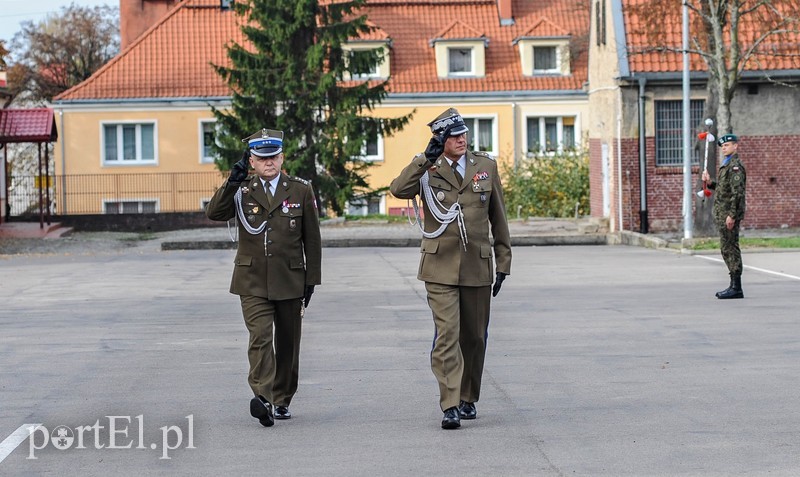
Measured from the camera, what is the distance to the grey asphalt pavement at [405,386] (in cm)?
738

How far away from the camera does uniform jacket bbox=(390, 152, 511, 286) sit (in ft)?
27.9

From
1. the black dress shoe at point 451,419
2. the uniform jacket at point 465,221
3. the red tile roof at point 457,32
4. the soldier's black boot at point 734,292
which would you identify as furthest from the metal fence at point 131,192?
the black dress shoe at point 451,419

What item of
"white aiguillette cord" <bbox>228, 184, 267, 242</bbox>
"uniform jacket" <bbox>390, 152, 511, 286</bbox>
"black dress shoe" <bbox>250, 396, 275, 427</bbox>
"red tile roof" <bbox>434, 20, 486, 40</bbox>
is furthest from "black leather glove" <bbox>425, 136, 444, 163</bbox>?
"red tile roof" <bbox>434, 20, 486, 40</bbox>

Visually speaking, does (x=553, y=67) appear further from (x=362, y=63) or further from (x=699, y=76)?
(x=699, y=76)

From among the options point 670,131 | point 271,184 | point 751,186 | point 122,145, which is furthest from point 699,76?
point 271,184

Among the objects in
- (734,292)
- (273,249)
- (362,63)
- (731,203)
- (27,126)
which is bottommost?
(734,292)

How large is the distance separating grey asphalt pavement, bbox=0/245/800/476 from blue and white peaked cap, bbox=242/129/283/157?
1.76 meters

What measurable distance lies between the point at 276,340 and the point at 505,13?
1930 inches

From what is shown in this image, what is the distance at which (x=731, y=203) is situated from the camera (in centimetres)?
1616

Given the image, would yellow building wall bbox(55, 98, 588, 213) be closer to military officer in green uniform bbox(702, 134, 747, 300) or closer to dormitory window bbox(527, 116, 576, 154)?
dormitory window bbox(527, 116, 576, 154)

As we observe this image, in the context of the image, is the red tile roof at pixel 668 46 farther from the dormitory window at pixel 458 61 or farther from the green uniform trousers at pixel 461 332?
the green uniform trousers at pixel 461 332

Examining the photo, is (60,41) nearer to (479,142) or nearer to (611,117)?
(479,142)

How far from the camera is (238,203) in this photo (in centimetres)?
873

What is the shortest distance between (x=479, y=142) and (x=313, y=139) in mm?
12519
